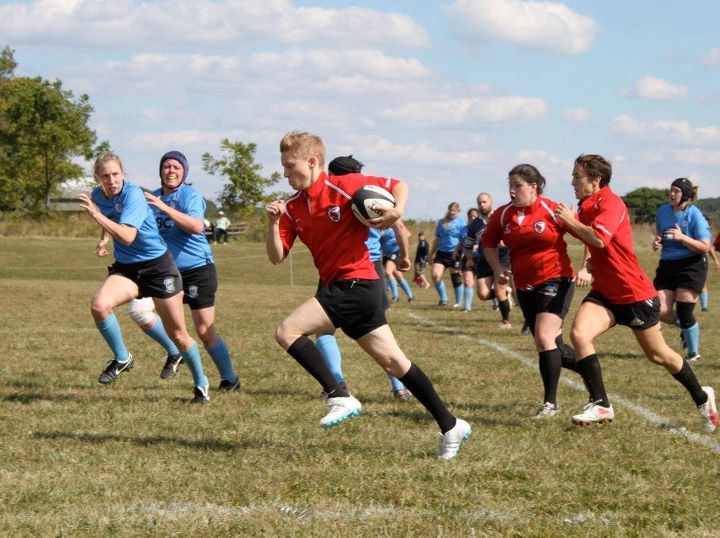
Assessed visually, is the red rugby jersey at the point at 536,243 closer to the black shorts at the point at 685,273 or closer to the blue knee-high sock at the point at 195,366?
the blue knee-high sock at the point at 195,366

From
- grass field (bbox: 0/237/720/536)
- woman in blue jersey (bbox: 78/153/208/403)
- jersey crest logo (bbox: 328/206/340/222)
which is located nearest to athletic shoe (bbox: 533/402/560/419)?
grass field (bbox: 0/237/720/536)

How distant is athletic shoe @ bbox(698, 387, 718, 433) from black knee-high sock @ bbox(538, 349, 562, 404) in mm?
1042

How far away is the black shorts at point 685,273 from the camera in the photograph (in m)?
11.3

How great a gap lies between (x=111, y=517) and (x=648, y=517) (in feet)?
8.10

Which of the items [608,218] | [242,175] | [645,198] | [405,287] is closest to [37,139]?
[242,175]

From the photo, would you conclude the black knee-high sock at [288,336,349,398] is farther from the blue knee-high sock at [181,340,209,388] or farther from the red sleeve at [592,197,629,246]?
the blue knee-high sock at [181,340,209,388]

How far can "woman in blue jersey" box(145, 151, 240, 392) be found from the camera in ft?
27.4

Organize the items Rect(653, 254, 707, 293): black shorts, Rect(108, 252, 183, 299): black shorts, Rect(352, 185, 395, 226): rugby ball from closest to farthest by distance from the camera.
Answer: Rect(352, 185, 395, 226): rugby ball < Rect(108, 252, 183, 299): black shorts < Rect(653, 254, 707, 293): black shorts

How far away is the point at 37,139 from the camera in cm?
6888

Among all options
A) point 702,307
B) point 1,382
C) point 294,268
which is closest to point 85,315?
point 1,382

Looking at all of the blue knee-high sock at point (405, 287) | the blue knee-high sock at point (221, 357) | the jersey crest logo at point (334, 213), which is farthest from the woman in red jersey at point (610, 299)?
the blue knee-high sock at point (405, 287)

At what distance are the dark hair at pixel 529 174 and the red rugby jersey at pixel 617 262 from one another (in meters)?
0.61

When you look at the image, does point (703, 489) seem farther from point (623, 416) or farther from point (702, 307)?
point (702, 307)

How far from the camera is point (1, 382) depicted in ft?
30.5
